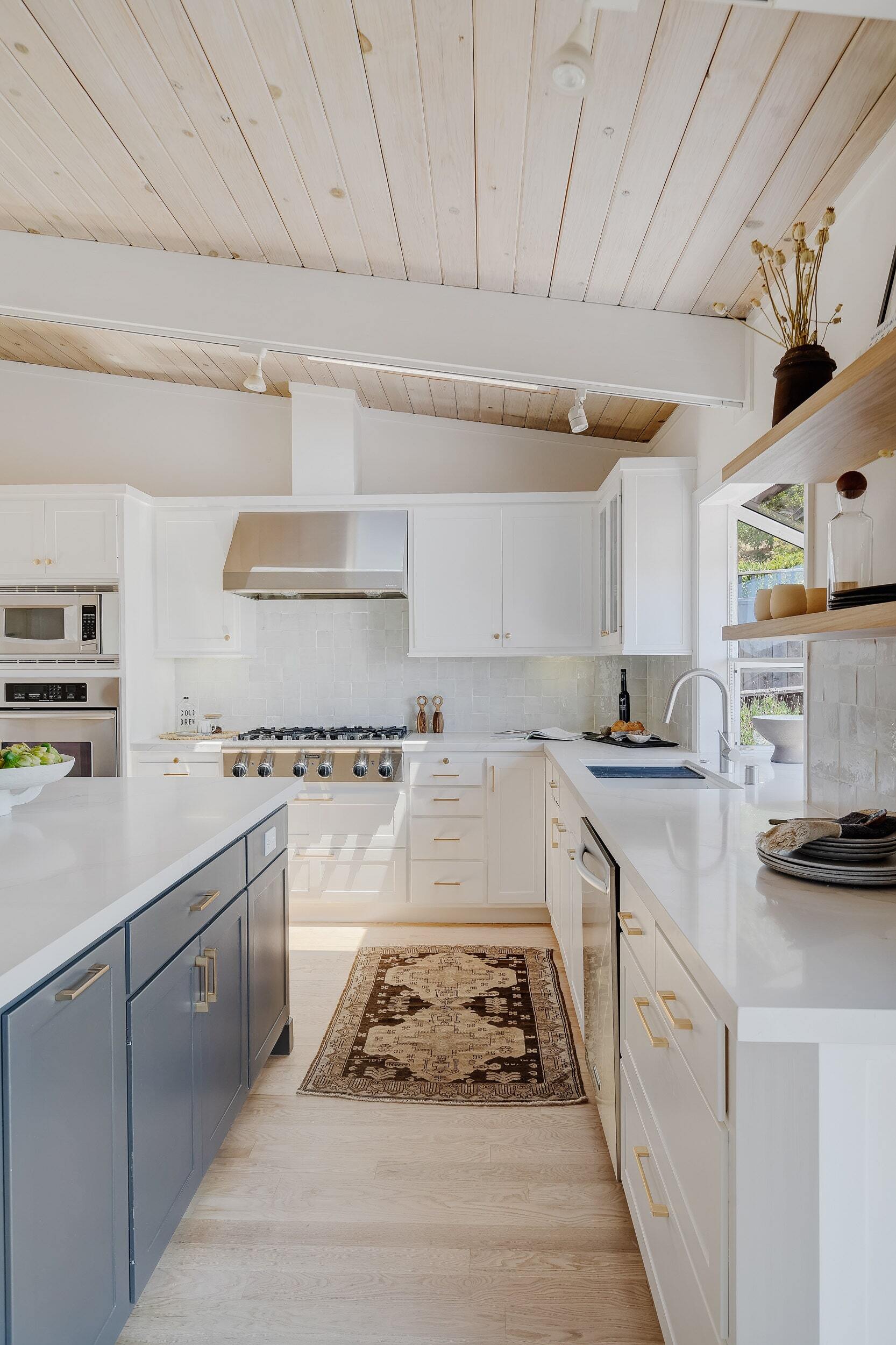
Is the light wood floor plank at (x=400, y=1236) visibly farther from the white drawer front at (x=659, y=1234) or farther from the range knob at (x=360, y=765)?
the range knob at (x=360, y=765)

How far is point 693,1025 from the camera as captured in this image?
3.80 feet

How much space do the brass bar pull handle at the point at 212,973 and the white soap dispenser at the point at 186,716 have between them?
2.79 meters

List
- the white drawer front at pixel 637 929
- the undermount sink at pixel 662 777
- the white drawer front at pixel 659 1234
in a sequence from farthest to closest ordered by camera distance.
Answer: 1. the undermount sink at pixel 662 777
2. the white drawer front at pixel 637 929
3. the white drawer front at pixel 659 1234

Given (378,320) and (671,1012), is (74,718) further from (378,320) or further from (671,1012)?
(671,1012)

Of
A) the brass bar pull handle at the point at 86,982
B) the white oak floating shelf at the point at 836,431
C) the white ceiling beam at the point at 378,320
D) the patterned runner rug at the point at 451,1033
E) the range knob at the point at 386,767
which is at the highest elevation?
the white ceiling beam at the point at 378,320

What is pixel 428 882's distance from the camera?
3.95 meters

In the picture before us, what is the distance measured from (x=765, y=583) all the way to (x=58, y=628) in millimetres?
3313

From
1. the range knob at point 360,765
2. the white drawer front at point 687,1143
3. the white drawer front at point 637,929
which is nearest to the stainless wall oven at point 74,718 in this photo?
the range knob at point 360,765

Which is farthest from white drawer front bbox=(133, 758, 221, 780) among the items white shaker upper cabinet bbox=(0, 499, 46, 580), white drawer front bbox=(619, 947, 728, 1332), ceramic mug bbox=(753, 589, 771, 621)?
ceramic mug bbox=(753, 589, 771, 621)

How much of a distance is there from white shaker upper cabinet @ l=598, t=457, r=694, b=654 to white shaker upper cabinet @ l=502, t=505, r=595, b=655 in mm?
626

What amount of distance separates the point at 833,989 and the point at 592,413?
136 inches

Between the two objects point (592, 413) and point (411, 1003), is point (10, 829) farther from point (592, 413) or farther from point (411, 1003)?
point (592, 413)

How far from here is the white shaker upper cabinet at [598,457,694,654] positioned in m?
3.46

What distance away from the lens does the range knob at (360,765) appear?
385cm
